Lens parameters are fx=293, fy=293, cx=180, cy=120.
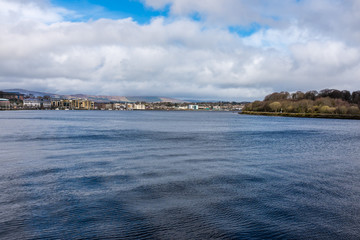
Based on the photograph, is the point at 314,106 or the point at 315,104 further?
the point at 315,104

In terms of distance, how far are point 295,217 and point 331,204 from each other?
1.87 m

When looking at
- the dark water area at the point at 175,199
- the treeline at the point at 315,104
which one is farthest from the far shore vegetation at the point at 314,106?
the dark water area at the point at 175,199

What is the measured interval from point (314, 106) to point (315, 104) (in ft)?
21.4

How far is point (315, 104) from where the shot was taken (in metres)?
122

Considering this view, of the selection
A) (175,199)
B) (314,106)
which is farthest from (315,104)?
(175,199)

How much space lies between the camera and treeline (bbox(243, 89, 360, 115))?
10642 centimetres

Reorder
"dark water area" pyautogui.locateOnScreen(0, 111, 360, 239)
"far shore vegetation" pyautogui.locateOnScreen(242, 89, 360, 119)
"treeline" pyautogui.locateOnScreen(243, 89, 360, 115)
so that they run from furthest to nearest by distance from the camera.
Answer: "treeline" pyautogui.locateOnScreen(243, 89, 360, 115)
"far shore vegetation" pyautogui.locateOnScreen(242, 89, 360, 119)
"dark water area" pyautogui.locateOnScreen(0, 111, 360, 239)

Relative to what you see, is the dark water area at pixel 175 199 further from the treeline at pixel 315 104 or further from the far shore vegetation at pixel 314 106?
the treeline at pixel 315 104

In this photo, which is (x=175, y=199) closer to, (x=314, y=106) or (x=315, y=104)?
(x=314, y=106)

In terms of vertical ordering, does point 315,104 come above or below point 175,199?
above

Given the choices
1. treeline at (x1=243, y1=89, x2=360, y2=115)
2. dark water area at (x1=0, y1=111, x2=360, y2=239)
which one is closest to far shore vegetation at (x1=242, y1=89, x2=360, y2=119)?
treeline at (x1=243, y1=89, x2=360, y2=115)

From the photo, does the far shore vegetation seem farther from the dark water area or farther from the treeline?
the dark water area

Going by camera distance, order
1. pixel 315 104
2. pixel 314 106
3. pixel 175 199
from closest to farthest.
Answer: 1. pixel 175 199
2. pixel 314 106
3. pixel 315 104

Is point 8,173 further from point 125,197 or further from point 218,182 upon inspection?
point 218,182
